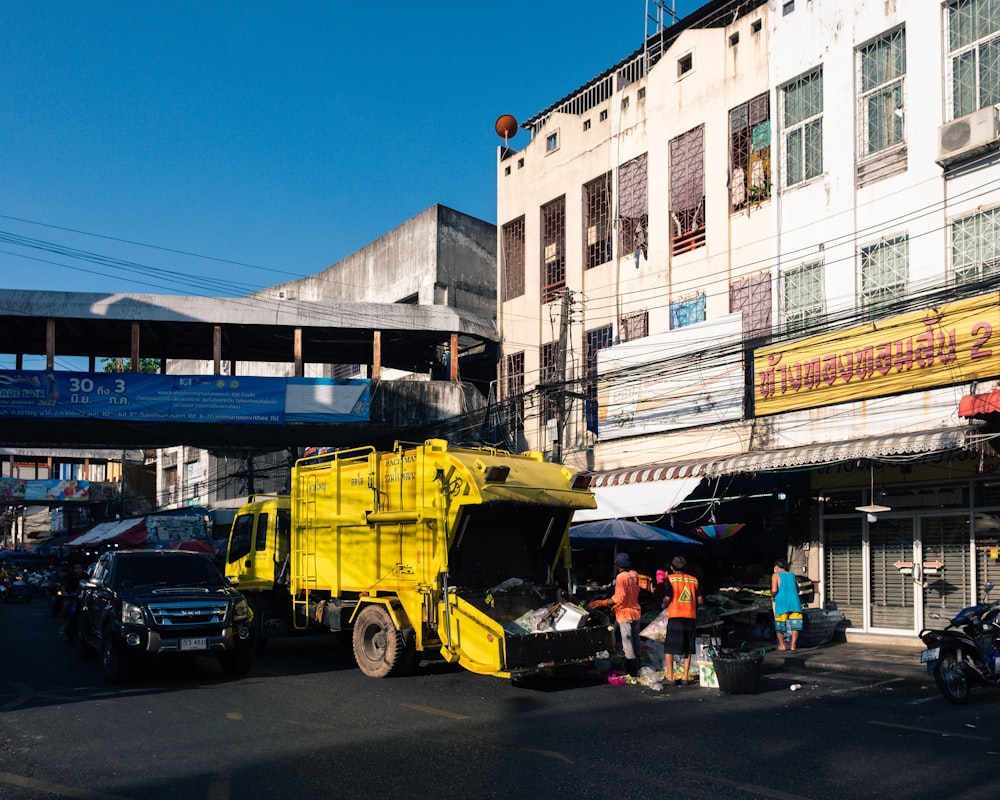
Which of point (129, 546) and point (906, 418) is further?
point (129, 546)

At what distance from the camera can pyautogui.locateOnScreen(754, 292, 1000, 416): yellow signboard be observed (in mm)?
14438

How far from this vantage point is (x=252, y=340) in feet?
99.2

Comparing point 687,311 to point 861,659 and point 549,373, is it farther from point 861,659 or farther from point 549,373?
point 861,659

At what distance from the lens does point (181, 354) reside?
31.8 meters

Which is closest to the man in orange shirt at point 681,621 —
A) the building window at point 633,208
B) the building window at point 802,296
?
the building window at point 802,296

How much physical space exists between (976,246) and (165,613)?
13.6 meters

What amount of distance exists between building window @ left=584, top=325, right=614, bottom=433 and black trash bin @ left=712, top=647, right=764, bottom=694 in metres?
11.7

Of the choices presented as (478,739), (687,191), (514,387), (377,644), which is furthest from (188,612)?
(514,387)

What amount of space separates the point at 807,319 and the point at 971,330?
3733mm

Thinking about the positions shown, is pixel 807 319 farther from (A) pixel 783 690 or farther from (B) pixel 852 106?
(A) pixel 783 690

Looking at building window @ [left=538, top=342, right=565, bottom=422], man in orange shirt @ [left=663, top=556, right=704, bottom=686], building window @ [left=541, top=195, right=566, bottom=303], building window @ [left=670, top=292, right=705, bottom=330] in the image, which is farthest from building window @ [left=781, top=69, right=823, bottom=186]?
man in orange shirt @ [left=663, top=556, right=704, bottom=686]

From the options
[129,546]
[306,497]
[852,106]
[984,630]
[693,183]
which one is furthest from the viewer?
[129,546]

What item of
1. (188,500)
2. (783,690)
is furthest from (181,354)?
(783,690)

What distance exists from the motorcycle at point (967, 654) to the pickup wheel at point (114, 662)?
9.55 metres
